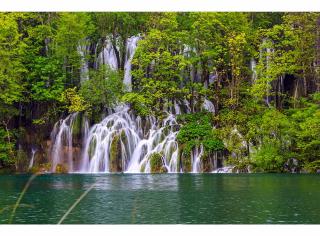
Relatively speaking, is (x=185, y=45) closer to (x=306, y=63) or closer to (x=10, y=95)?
(x=306, y=63)

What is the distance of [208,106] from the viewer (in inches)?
1220

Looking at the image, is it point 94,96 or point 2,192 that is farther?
point 94,96

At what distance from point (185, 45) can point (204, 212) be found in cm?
2123

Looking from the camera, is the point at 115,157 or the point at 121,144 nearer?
the point at 115,157

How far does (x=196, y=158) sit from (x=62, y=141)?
682 cm

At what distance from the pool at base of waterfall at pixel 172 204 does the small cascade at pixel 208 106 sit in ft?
40.7

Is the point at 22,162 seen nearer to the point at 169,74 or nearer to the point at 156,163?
the point at 156,163

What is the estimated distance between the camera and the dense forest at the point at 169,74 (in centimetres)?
2906

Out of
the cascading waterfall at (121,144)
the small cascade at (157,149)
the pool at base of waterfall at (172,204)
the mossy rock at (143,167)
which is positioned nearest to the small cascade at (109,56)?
the cascading waterfall at (121,144)

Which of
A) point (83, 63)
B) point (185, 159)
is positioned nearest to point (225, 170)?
point (185, 159)

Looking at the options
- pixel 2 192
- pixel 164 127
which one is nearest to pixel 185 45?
pixel 164 127

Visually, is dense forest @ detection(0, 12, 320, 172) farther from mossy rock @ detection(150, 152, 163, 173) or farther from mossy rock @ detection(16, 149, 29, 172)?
mossy rock @ detection(150, 152, 163, 173)

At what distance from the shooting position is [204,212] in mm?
11641
